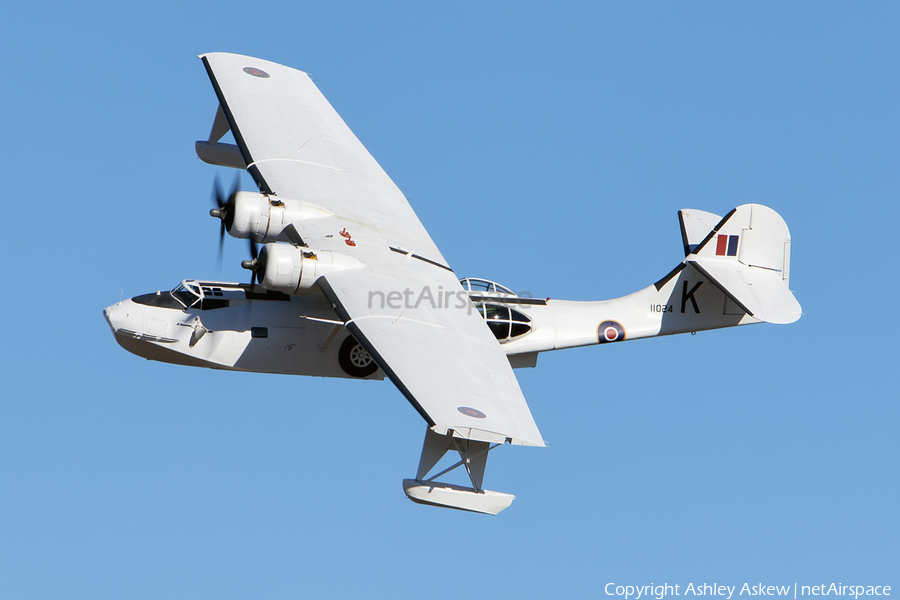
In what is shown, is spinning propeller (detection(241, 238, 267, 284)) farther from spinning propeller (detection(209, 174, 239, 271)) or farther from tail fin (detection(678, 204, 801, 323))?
tail fin (detection(678, 204, 801, 323))

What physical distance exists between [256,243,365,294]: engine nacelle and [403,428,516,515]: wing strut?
4659mm

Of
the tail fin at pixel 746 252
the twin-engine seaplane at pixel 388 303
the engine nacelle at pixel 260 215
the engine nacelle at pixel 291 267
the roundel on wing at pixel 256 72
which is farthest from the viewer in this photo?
the roundel on wing at pixel 256 72

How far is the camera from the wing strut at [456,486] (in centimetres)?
2605

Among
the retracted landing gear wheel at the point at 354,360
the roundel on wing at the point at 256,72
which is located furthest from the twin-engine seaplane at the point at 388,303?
the roundel on wing at the point at 256,72

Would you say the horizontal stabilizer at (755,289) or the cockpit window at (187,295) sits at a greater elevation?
the horizontal stabilizer at (755,289)

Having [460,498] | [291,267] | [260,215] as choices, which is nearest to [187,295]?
[260,215]

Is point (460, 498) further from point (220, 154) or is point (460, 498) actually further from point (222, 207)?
point (220, 154)

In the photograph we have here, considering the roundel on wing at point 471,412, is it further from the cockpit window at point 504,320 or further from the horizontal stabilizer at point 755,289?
the horizontal stabilizer at point 755,289

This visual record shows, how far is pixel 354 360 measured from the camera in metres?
29.8

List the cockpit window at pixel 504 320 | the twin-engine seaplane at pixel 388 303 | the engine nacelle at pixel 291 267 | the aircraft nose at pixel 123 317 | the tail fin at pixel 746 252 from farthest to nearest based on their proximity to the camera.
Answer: the tail fin at pixel 746 252 → the cockpit window at pixel 504 320 → the aircraft nose at pixel 123 317 → the engine nacelle at pixel 291 267 → the twin-engine seaplane at pixel 388 303

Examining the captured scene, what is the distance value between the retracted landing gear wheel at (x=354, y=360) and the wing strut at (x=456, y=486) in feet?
12.6

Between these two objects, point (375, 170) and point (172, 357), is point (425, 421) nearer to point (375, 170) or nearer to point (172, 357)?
point (172, 357)

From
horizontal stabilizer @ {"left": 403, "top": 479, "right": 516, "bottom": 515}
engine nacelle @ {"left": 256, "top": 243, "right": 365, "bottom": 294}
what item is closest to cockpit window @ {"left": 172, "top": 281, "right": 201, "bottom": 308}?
engine nacelle @ {"left": 256, "top": 243, "right": 365, "bottom": 294}

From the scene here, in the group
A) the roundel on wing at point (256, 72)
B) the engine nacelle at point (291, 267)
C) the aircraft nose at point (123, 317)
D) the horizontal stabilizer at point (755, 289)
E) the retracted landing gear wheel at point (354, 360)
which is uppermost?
the roundel on wing at point (256, 72)
